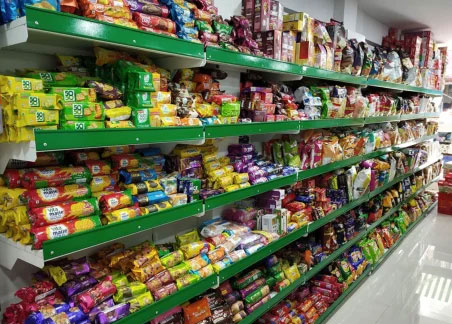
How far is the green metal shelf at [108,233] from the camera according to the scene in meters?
1.35

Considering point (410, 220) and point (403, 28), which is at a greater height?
point (403, 28)

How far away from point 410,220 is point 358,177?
2.59 m

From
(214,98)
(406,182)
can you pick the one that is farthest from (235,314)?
(406,182)

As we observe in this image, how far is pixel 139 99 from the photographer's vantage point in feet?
5.50

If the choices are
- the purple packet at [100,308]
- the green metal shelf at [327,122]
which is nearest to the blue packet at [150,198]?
the purple packet at [100,308]

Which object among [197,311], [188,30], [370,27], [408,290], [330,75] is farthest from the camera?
[370,27]

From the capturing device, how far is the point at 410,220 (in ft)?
19.3

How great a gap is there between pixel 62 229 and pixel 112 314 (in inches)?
17.9

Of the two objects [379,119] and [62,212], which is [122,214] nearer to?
[62,212]

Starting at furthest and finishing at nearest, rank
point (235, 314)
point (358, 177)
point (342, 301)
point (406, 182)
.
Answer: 1. point (406, 182)
2. point (358, 177)
3. point (342, 301)
4. point (235, 314)

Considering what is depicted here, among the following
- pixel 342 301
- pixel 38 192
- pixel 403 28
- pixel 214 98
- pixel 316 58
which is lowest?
pixel 342 301

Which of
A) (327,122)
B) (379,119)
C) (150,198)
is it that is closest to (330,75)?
(327,122)

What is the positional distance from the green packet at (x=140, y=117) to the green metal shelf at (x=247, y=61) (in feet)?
1.62

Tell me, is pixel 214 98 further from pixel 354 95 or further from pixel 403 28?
pixel 403 28
